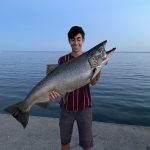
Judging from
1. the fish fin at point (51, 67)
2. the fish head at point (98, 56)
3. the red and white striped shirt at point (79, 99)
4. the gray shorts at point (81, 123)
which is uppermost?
the fish head at point (98, 56)

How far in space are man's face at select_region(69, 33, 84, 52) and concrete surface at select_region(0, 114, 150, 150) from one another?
237 centimetres

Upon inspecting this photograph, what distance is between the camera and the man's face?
198 inches

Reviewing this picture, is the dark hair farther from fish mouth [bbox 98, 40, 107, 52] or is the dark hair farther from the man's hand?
the man's hand

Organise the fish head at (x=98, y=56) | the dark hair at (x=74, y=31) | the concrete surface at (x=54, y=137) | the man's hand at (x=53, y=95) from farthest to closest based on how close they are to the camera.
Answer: the concrete surface at (x=54, y=137)
the dark hair at (x=74, y=31)
the man's hand at (x=53, y=95)
the fish head at (x=98, y=56)

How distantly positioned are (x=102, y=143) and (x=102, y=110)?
9.40 m

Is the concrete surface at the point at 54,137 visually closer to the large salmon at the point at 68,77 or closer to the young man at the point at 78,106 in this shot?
the young man at the point at 78,106

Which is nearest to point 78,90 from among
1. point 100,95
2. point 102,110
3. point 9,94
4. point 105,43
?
point 105,43

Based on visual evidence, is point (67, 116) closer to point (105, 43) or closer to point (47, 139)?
point (105, 43)

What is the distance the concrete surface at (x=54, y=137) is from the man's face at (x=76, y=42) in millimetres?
2367

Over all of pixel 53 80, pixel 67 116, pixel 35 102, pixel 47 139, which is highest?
pixel 53 80

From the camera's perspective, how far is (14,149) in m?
6.22

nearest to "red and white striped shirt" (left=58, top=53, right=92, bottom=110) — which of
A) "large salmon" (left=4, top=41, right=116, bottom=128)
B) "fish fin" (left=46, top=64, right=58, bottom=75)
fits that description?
"large salmon" (left=4, top=41, right=116, bottom=128)

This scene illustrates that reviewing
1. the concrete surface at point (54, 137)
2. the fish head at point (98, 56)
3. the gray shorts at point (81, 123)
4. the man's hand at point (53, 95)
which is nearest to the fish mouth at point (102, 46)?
the fish head at point (98, 56)

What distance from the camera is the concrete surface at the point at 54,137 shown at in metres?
6.38
